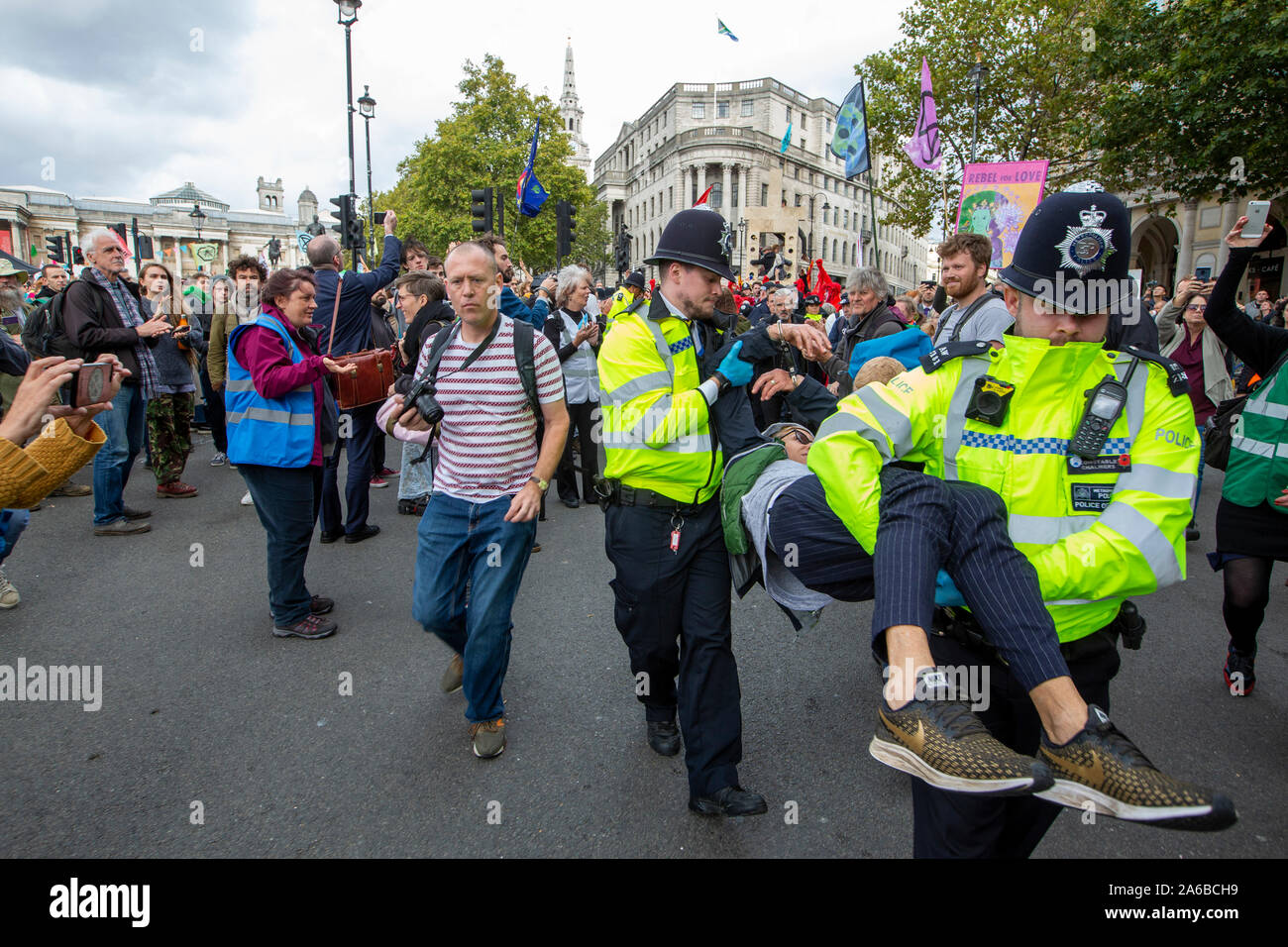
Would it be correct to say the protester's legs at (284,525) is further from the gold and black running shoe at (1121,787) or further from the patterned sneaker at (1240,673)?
the patterned sneaker at (1240,673)

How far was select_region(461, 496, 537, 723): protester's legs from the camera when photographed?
3148 mm

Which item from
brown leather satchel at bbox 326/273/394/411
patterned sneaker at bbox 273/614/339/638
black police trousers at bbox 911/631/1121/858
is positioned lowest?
patterned sneaker at bbox 273/614/339/638

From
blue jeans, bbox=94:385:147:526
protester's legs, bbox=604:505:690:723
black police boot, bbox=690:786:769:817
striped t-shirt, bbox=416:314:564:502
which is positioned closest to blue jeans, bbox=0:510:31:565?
striped t-shirt, bbox=416:314:564:502

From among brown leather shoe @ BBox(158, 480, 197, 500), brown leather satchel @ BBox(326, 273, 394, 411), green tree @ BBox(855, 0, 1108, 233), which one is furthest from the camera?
green tree @ BBox(855, 0, 1108, 233)

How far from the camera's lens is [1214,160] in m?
14.4

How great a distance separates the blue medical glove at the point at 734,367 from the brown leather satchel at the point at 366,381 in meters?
3.78

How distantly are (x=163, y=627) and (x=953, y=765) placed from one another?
4772mm

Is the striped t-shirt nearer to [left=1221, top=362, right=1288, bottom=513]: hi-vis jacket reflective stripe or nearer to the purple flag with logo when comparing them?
[left=1221, top=362, right=1288, bottom=513]: hi-vis jacket reflective stripe

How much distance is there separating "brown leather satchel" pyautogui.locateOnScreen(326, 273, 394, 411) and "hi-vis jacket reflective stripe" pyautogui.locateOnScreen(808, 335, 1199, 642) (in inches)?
184

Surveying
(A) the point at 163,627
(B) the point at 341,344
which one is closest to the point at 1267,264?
(B) the point at 341,344

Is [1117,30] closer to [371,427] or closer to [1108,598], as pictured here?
[371,427]

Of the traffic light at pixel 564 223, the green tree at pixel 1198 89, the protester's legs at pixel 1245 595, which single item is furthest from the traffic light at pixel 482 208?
the green tree at pixel 1198 89

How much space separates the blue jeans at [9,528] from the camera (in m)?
2.68

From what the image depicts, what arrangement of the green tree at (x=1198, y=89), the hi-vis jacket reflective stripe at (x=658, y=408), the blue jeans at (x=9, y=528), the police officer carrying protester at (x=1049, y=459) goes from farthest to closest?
1. the green tree at (x=1198, y=89)
2. the blue jeans at (x=9, y=528)
3. the hi-vis jacket reflective stripe at (x=658, y=408)
4. the police officer carrying protester at (x=1049, y=459)
